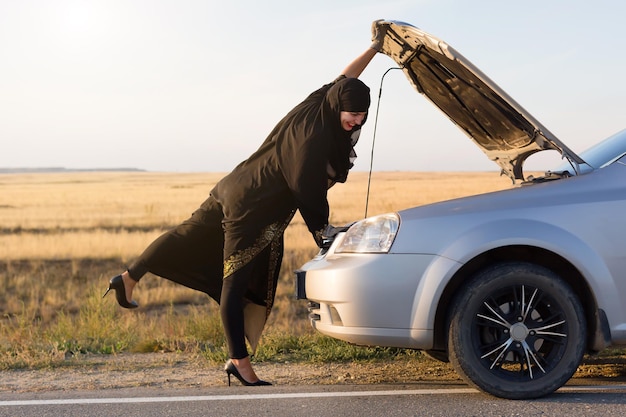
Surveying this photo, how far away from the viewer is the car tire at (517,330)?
491cm

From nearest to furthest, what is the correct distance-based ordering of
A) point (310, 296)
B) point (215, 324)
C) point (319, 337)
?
point (310, 296) → point (319, 337) → point (215, 324)

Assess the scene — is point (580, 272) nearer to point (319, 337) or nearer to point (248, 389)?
point (248, 389)

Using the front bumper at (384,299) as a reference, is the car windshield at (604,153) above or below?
above

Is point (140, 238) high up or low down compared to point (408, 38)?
down

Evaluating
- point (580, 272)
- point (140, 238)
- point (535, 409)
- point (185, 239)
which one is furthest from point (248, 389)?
point (140, 238)

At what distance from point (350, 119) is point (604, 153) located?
4.93 feet

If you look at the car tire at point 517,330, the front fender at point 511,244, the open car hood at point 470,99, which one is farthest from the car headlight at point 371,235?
the open car hood at point 470,99

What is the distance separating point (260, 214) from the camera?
574 centimetres

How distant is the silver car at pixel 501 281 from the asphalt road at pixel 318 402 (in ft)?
0.63

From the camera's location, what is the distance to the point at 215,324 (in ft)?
26.7

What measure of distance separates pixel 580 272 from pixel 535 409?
0.76 meters

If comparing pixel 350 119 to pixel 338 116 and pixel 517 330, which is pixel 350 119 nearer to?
pixel 338 116

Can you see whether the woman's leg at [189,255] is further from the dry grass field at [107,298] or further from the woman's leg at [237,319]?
the dry grass field at [107,298]

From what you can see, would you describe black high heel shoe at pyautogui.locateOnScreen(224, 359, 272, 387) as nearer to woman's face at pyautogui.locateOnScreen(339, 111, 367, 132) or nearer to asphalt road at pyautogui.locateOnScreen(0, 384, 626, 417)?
asphalt road at pyautogui.locateOnScreen(0, 384, 626, 417)
